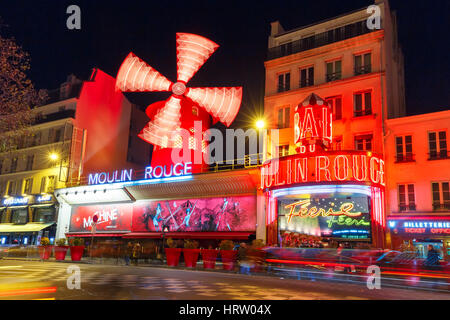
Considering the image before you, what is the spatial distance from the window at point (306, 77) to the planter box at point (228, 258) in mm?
10255

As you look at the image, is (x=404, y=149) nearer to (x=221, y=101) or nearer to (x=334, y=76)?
(x=334, y=76)

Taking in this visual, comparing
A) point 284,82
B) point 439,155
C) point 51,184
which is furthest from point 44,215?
point 439,155

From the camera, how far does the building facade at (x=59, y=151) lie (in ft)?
102

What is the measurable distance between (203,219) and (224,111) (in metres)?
6.71

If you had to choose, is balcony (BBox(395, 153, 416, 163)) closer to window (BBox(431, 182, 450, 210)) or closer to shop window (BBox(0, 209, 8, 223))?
window (BBox(431, 182, 450, 210))

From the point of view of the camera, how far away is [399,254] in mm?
10773

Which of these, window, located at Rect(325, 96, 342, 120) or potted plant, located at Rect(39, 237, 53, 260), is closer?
window, located at Rect(325, 96, 342, 120)

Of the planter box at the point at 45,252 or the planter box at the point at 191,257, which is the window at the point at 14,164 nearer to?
the planter box at the point at 45,252

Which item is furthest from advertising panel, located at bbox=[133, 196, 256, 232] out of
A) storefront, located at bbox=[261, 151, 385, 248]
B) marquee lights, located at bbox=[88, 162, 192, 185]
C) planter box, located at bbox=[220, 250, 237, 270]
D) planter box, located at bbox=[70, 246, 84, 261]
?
planter box, located at bbox=[70, 246, 84, 261]

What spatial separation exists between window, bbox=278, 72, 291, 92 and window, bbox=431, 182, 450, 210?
9202mm

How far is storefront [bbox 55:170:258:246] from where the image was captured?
2205cm

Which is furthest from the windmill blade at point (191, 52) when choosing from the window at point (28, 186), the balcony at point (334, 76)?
the window at point (28, 186)

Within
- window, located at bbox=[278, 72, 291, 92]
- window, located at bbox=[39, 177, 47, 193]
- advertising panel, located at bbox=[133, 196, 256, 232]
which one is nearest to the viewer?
advertising panel, located at bbox=[133, 196, 256, 232]
